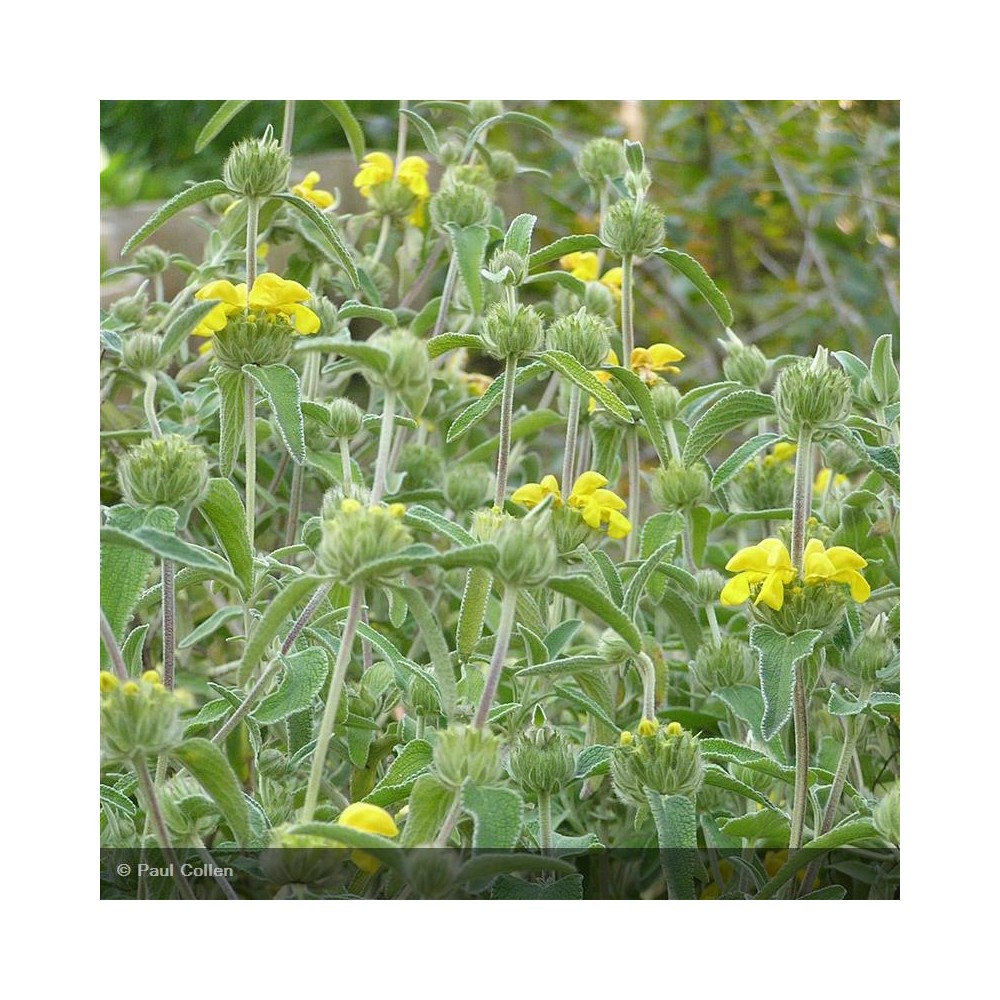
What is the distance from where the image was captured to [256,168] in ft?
2.05

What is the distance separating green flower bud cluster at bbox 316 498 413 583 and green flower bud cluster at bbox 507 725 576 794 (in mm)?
158

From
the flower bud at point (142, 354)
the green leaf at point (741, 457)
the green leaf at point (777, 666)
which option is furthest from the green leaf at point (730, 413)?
the flower bud at point (142, 354)

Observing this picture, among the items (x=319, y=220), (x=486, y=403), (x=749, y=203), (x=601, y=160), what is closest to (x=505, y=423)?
(x=486, y=403)

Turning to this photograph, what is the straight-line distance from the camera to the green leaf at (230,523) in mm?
574

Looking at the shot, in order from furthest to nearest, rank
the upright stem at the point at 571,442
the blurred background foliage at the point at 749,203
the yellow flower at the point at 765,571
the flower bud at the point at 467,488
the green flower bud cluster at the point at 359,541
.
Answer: the blurred background foliage at the point at 749,203
the flower bud at the point at 467,488
the upright stem at the point at 571,442
the yellow flower at the point at 765,571
the green flower bud cluster at the point at 359,541

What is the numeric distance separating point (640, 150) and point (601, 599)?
1.31 feet

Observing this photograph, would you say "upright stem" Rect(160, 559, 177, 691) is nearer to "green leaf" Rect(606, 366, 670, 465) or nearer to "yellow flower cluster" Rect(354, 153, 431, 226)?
"green leaf" Rect(606, 366, 670, 465)

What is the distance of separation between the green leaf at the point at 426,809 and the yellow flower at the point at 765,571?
17cm

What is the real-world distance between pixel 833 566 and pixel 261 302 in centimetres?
31

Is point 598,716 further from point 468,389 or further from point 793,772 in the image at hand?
point 468,389

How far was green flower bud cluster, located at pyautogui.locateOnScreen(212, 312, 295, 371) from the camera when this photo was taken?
1.96ft

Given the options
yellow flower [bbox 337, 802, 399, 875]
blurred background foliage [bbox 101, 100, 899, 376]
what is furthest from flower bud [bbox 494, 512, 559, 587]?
blurred background foliage [bbox 101, 100, 899, 376]

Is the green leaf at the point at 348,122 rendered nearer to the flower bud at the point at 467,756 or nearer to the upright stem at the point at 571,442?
the upright stem at the point at 571,442

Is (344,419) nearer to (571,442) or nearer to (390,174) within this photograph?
(571,442)
